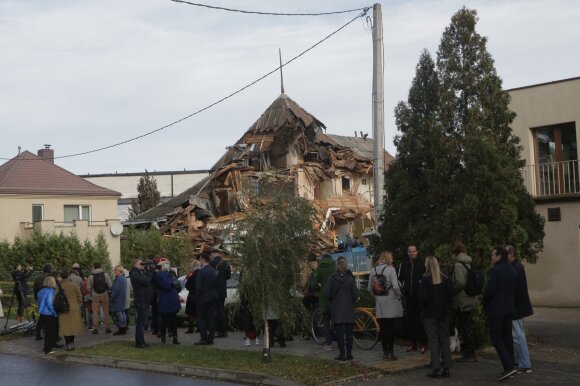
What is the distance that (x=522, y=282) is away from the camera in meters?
11.7

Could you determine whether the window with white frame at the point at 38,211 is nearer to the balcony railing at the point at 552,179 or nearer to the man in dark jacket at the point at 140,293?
the balcony railing at the point at 552,179

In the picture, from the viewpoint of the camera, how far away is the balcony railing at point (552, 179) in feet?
72.2

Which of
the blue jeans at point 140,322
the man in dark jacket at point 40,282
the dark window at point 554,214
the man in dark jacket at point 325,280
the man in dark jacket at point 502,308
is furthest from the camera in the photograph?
→ the dark window at point 554,214

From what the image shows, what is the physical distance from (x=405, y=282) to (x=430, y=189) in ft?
6.84

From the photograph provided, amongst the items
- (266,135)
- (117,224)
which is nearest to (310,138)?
(266,135)

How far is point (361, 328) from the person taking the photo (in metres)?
14.7

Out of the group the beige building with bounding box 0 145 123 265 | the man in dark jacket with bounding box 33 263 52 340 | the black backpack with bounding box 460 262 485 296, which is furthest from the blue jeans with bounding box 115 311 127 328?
the beige building with bounding box 0 145 123 265

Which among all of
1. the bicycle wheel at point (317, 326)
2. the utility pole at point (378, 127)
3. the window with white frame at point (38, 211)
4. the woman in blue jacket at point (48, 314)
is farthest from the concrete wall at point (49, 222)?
the bicycle wheel at point (317, 326)

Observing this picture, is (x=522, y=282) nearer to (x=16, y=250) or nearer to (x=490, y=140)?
(x=490, y=140)

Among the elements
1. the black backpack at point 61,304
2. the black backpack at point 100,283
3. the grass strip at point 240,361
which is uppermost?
the black backpack at point 100,283

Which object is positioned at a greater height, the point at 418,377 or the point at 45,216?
the point at 45,216

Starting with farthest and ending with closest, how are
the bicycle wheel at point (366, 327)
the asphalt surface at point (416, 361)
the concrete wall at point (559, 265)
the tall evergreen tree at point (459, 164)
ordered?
the concrete wall at point (559, 265), the bicycle wheel at point (366, 327), the tall evergreen tree at point (459, 164), the asphalt surface at point (416, 361)

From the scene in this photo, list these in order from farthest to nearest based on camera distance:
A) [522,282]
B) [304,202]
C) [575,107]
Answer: [575,107], [304,202], [522,282]

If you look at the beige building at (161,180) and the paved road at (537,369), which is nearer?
the paved road at (537,369)
